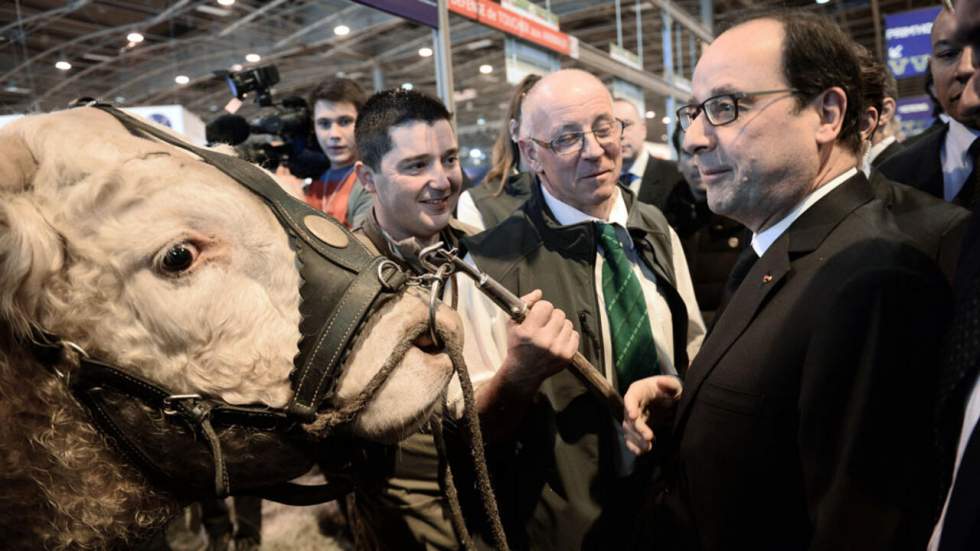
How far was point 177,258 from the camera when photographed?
1.03 meters

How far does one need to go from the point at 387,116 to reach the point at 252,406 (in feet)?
5.05

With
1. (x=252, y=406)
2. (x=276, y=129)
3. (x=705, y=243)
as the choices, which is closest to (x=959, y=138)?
(x=705, y=243)

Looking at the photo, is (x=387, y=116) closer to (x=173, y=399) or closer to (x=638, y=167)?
(x=173, y=399)

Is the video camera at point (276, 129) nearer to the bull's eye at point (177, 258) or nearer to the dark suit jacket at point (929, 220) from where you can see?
the bull's eye at point (177, 258)

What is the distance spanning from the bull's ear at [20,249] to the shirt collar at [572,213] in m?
1.28

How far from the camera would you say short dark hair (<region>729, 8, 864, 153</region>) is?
1.26 meters

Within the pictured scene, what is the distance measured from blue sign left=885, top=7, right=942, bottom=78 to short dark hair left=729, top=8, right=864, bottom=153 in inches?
420

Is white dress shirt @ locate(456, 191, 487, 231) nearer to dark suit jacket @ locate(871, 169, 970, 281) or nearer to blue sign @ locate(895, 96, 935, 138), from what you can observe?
dark suit jacket @ locate(871, 169, 970, 281)

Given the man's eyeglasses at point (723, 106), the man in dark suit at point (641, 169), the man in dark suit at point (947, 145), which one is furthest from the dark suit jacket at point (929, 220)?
the man in dark suit at point (641, 169)

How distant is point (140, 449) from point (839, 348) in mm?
1220

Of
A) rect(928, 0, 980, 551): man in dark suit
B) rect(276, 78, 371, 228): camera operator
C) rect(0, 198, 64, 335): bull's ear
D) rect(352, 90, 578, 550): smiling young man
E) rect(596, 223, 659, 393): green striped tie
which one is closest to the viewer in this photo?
rect(928, 0, 980, 551): man in dark suit

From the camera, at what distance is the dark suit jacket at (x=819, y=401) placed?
0.97 m

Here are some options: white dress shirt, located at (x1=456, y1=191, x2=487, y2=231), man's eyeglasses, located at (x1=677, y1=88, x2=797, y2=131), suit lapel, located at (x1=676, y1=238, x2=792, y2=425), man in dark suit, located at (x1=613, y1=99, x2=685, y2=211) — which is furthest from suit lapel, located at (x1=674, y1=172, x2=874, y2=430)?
man in dark suit, located at (x1=613, y1=99, x2=685, y2=211)

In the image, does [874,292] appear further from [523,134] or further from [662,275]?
[523,134]
